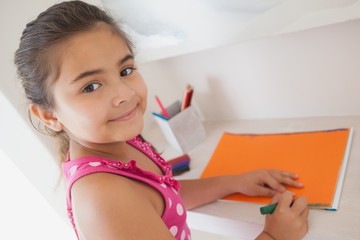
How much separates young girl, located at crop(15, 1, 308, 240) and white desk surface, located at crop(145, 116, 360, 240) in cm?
4

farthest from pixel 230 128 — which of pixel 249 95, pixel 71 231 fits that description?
pixel 71 231

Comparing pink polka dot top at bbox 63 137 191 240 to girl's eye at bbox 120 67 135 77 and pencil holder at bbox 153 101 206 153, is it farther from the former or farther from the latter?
pencil holder at bbox 153 101 206 153

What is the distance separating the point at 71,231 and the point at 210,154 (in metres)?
0.43

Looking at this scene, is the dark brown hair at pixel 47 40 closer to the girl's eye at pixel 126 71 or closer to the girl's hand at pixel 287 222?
the girl's eye at pixel 126 71

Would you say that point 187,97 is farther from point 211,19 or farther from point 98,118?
point 98,118

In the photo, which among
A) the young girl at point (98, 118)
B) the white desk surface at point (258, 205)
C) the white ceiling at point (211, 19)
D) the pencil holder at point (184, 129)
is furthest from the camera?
the pencil holder at point (184, 129)

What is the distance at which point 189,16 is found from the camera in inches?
29.4

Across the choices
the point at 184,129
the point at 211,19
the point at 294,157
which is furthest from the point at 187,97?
the point at 294,157

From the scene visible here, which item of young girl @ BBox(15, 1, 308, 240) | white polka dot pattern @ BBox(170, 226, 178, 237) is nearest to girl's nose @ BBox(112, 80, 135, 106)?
young girl @ BBox(15, 1, 308, 240)

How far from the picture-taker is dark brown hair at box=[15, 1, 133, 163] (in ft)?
1.51

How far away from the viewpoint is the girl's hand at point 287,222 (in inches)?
20.1

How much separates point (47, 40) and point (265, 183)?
18.8 inches

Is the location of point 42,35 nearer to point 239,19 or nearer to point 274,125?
point 239,19

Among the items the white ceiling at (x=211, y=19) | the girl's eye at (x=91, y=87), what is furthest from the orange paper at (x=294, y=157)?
the girl's eye at (x=91, y=87)
